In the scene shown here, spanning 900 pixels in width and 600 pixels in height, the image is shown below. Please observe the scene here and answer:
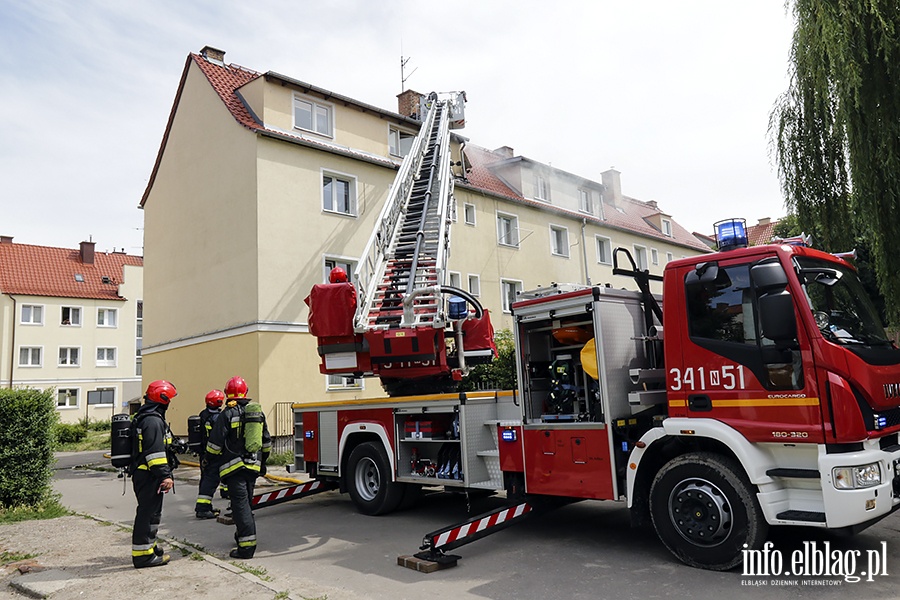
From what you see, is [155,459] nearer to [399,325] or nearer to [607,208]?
[399,325]

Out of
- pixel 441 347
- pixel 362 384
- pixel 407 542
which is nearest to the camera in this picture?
pixel 407 542

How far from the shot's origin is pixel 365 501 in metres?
8.25

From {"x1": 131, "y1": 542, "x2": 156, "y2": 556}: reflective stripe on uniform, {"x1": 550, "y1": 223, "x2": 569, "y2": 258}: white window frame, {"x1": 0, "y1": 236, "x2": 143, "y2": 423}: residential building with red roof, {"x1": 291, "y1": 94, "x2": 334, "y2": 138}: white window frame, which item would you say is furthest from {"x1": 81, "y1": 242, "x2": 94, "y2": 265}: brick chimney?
{"x1": 131, "y1": 542, "x2": 156, "y2": 556}: reflective stripe on uniform

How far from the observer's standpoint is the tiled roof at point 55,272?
36.1 meters

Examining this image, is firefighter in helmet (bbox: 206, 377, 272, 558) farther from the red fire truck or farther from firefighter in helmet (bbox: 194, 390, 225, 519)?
the red fire truck

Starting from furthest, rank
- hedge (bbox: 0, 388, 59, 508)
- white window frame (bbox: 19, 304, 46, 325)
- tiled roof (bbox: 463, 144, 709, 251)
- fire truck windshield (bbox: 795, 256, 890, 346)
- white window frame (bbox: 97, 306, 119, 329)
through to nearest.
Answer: white window frame (bbox: 97, 306, 119, 329)
white window frame (bbox: 19, 304, 46, 325)
tiled roof (bbox: 463, 144, 709, 251)
hedge (bbox: 0, 388, 59, 508)
fire truck windshield (bbox: 795, 256, 890, 346)

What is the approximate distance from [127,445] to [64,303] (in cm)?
3595

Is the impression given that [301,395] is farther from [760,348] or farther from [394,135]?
[760,348]

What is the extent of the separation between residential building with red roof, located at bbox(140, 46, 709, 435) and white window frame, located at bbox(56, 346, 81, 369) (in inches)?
749

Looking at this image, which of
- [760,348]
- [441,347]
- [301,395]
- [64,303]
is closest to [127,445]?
[441,347]

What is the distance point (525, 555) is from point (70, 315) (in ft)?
126

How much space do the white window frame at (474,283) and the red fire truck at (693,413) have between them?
13488 millimetres

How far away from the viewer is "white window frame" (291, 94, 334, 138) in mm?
17938

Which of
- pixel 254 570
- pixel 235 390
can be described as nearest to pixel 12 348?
pixel 235 390
